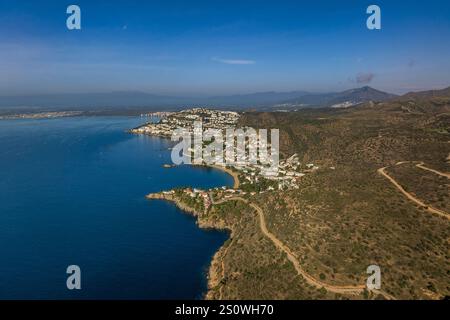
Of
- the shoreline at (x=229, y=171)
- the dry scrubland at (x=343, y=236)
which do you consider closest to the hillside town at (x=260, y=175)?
the shoreline at (x=229, y=171)

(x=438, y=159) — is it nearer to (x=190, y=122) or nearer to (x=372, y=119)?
(x=372, y=119)

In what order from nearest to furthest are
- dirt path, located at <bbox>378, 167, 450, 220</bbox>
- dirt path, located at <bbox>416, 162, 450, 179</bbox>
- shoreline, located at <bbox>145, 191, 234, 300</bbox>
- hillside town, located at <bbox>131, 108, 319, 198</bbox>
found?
dirt path, located at <bbox>378, 167, 450, 220</bbox>, shoreline, located at <bbox>145, 191, 234, 300</bbox>, dirt path, located at <bbox>416, 162, 450, 179</bbox>, hillside town, located at <bbox>131, 108, 319, 198</bbox>

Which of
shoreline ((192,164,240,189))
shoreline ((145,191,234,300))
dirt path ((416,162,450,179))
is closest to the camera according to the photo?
shoreline ((145,191,234,300))

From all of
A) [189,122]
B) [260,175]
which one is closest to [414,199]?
[260,175]

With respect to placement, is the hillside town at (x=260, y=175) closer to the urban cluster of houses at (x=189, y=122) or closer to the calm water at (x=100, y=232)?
the calm water at (x=100, y=232)

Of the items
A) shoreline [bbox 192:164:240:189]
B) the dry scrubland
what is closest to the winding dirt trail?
the dry scrubland

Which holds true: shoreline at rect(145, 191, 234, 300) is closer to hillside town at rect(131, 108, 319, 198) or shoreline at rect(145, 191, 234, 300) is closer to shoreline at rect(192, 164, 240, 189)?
hillside town at rect(131, 108, 319, 198)

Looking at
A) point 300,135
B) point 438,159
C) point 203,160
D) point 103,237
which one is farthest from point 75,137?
point 438,159

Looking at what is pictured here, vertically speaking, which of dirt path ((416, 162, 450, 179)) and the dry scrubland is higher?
dirt path ((416, 162, 450, 179))
